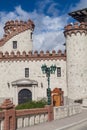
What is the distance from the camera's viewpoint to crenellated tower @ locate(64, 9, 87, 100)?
46469 mm

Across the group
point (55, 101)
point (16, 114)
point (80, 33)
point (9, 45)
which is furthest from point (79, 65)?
point (16, 114)

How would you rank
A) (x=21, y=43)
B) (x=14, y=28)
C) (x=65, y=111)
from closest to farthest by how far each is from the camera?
(x=65, y=111)
(x=21, y=43)
(x=14, y=28)

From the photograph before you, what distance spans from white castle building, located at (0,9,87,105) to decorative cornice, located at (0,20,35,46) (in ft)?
19.8

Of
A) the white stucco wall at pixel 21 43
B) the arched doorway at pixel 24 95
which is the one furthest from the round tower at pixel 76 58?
the white stucco wall at pixel 21 43

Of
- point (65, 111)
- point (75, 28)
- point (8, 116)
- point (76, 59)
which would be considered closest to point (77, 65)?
point (76, 59)

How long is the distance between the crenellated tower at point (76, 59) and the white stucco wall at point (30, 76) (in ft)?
5.32

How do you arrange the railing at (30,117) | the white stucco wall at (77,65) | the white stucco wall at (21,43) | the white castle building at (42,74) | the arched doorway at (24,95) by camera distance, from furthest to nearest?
1. the white stucco wall at (21,43)
2. the arched doorway at (24,95)
3. the white castle building at (42,74)
4. the white stucco wall at (77,65)
5. the railing at (30,117)

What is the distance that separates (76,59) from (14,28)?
15.3 meters

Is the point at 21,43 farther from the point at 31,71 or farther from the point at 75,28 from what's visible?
the point at 75,28

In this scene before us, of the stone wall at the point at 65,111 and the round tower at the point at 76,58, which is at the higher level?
the round tower at the point at 76,58

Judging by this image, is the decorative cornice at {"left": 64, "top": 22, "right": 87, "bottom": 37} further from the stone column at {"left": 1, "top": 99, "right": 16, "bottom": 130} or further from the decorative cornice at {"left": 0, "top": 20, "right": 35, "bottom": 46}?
the stone column at {"left": 1, "top": 99, "right": 16, "bottom": 130}

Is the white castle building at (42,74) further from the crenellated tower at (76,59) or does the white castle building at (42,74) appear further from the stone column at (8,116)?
the stone column at (8,116)

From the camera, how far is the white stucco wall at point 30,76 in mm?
48375

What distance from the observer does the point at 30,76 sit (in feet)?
160
